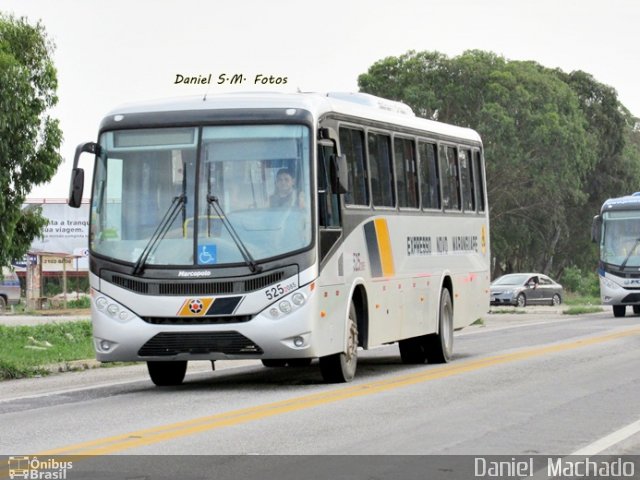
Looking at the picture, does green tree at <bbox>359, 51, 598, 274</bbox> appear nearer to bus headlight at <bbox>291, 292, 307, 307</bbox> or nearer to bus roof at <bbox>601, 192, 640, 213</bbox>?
bus roof at <bbox>601, 192, 640, 213</bbox>

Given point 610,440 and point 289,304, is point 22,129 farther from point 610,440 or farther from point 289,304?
point 610,440

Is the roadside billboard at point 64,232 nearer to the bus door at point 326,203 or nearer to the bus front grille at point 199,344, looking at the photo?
the bus door at point 326,203

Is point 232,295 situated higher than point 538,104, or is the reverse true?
point 538,104

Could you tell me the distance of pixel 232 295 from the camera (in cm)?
1557

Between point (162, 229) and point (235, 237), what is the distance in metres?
0.79

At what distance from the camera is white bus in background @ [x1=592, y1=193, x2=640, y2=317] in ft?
134

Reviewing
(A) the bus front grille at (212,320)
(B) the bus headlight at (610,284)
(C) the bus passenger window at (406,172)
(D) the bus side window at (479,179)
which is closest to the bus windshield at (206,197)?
(A) the bus front grille at (212,320)

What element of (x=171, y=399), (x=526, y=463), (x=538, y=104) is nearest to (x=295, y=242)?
(x=171, y=399)

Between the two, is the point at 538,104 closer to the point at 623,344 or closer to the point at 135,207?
the point at 623,344

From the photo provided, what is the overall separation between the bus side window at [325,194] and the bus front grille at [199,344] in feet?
5.08

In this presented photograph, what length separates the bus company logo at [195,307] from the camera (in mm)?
15578

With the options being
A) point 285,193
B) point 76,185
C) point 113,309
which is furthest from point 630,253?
point 76,185

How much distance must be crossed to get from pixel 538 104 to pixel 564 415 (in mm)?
56333

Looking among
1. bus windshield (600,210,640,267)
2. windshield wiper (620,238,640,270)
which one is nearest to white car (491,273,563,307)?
bus windshield (600,210,640,267)
